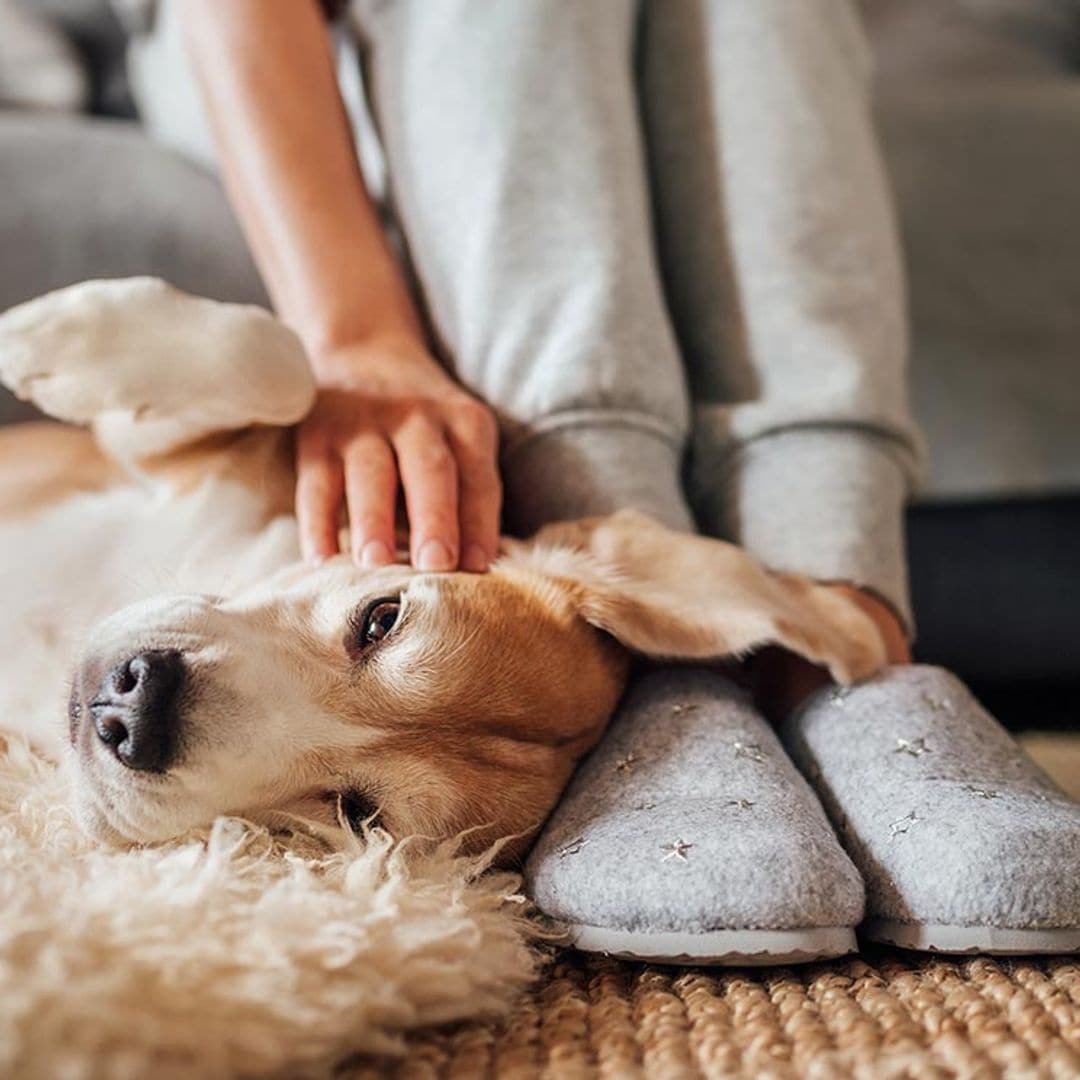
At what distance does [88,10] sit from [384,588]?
4.32 feet

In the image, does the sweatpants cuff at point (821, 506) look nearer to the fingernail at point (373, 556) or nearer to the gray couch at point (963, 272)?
the fingernail at point (373, 556)

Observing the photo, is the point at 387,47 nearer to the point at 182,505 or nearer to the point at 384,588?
the point at 182,505

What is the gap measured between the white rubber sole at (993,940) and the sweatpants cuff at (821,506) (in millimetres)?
418

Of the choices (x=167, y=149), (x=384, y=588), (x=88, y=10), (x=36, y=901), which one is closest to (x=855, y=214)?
(x=384, y=588)

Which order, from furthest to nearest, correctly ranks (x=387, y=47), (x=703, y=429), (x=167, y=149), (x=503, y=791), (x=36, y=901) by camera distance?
(x=167, y=149), (x=387, y=47), (x=703, y=429), (x=503, y=791), (x=36, y=901)

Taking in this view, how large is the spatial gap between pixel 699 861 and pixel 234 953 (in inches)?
11.6

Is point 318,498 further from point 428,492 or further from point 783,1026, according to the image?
point 783,1026

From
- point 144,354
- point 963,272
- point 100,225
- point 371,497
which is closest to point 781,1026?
point 371,497

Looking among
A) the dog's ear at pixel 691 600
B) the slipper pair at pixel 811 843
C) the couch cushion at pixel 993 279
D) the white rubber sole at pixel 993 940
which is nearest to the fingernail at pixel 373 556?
the dog's ear at pixel 691 600

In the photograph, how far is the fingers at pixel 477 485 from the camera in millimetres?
1106

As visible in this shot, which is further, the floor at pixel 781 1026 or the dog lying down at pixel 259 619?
the dog lying down at pixel 259 619

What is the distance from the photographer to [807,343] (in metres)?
1.29

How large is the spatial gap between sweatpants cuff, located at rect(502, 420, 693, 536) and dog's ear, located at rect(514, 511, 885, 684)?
56mm

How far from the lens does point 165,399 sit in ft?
3.63
